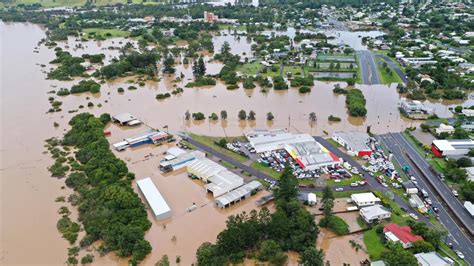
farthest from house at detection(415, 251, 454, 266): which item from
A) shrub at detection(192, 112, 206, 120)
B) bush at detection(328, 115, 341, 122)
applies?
shrub at detection(192, 112, 206, 120)

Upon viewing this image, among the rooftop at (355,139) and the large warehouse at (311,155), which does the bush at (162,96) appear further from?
the rooftop at (355,139)

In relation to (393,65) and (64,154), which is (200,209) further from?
(393,65)

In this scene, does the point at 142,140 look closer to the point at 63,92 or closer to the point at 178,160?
the point at 178,160

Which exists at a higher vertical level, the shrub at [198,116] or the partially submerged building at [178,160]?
the shrub at [198,116]

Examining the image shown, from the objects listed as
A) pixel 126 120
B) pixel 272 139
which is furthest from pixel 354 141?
pixel 126 120

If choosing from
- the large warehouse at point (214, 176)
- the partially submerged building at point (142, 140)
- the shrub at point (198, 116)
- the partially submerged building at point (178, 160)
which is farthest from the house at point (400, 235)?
the shrub at point (198, 116)

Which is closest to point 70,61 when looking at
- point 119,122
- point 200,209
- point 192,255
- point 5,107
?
point 5,107
